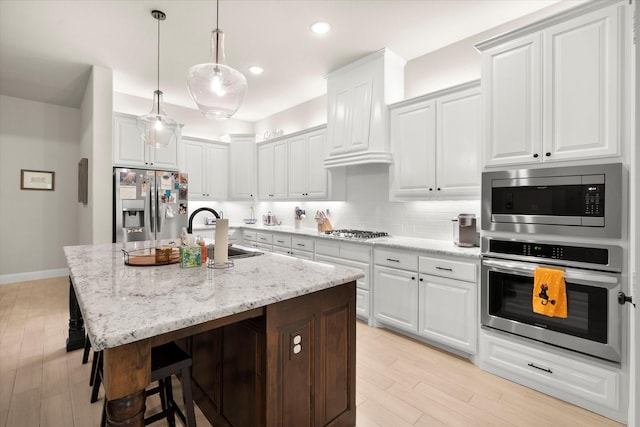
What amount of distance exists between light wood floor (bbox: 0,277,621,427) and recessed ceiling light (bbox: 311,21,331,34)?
9.83 ft

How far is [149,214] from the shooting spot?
421 centimetres

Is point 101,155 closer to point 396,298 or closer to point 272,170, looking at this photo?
point 272,170

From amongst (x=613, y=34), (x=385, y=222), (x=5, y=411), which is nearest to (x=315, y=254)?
(x=385, y=222)

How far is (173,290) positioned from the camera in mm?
1352

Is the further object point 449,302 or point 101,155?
point 101,155

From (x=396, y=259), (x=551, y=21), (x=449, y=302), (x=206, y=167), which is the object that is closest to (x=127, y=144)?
(x=206, y=167)

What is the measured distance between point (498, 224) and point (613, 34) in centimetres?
131

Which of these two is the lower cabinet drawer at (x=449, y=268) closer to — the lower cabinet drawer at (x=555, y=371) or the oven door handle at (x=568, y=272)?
the oven door handle at (x=568, y=272)

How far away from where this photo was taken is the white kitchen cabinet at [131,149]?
4.22 meters

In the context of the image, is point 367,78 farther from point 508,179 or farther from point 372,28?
point 508,179

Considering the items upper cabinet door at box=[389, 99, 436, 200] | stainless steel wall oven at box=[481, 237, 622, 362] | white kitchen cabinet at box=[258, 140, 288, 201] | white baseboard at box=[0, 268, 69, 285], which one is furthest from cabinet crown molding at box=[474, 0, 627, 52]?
white baseboard at box=[0, 268, 69, 285]

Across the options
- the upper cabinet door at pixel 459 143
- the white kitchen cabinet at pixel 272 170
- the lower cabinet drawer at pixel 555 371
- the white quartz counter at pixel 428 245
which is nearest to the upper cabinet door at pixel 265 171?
the white kitchen cabinet at pixel 272 170

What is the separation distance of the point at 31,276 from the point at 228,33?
5207 millimetres

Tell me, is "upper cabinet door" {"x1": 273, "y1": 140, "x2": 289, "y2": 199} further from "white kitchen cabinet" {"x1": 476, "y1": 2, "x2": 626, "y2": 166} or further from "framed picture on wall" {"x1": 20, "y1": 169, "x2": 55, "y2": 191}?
"framed picture on wall" {"x1": 20, "y1": 169, "x2": 55, "y2": 191}
